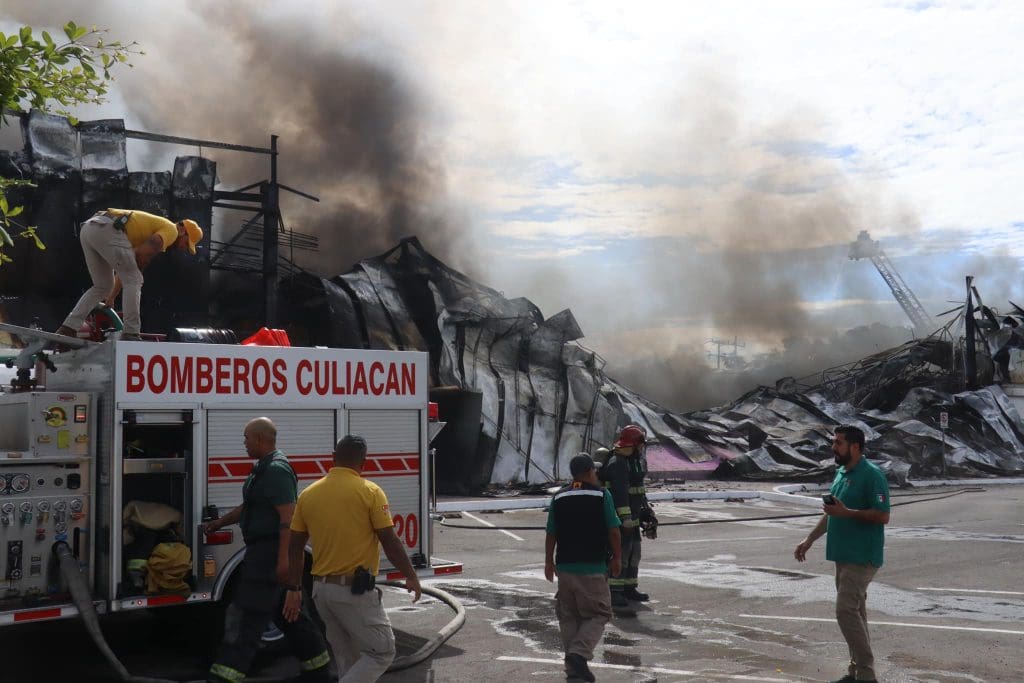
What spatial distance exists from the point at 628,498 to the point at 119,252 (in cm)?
477

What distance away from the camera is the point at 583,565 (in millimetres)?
6371

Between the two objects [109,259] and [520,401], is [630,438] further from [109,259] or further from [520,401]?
[520,401]

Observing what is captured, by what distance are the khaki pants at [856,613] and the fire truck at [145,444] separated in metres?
3.08

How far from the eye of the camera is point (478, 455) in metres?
21.5

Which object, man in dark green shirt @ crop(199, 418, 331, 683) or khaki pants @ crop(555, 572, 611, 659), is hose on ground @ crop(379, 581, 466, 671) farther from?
man in dark green shirt @ crop(199, 418, 331, 683)

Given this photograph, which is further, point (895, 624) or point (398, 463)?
point (895, 624)

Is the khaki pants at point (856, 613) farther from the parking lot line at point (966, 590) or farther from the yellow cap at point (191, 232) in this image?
the yellow cap at point (191, 232)

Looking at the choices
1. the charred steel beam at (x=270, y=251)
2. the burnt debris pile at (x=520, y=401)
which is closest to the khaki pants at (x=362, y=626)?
the burnt debris pile at (x=520, y=401)

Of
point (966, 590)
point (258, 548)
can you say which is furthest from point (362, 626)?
point (966, 590)

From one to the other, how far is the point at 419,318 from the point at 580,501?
1690 centimetres

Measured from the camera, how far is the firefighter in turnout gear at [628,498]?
8.95 metres

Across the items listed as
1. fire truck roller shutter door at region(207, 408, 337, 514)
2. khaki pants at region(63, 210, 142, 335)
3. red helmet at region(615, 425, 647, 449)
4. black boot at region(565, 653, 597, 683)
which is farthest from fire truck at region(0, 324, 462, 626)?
red helmet at region(615, 425, 647, 449)

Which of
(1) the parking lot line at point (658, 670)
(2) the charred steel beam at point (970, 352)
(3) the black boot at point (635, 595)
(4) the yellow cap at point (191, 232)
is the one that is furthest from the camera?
(2) the charred steel beam at point (970, 352)

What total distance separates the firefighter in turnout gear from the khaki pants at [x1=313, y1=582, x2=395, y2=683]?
12.7ft
